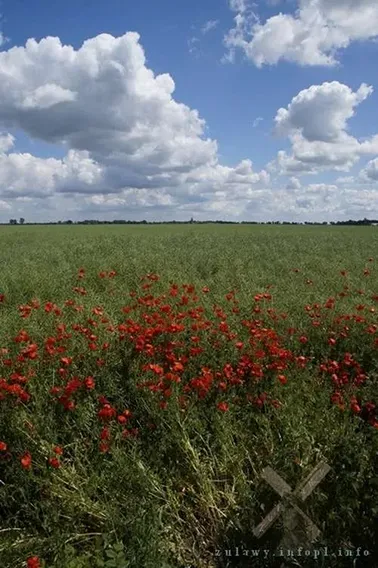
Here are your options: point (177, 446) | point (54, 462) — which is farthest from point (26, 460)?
point (177, 446)

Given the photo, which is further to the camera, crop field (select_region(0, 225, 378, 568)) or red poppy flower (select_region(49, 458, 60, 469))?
red poppy flower (select_region(49, 458, 60, 469))

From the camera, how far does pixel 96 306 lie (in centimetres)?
767

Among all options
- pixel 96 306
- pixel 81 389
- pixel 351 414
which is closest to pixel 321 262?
pixel 96 306

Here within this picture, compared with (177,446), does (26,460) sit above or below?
above

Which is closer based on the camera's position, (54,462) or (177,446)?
(54,462)

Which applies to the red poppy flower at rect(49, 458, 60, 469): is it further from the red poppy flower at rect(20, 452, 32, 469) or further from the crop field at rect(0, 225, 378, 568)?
the red poppy flower at rect(20, 452, 32, 469)

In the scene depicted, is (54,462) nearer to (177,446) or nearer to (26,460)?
(26,460)

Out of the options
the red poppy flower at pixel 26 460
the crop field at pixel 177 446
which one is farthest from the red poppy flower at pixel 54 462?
the red poppy flower at pixel 26 460

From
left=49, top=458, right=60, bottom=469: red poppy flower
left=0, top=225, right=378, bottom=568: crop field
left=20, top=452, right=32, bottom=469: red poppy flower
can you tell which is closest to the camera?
left=0, top=225, right=378, bottom=568: crop field

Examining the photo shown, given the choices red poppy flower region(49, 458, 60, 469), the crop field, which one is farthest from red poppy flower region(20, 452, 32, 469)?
red poppy flower region(49, 458, 60, 469)

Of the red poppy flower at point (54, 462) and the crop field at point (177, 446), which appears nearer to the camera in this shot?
the crop field at point (177, 446)

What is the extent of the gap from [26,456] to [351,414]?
3.34 meters

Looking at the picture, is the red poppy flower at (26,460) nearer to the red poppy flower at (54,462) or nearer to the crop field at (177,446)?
the crop field at (177,446)

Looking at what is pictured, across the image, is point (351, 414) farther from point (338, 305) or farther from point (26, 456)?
point (338, 305)
